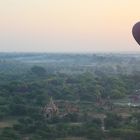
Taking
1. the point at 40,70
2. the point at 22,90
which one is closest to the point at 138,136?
the point at 22,90

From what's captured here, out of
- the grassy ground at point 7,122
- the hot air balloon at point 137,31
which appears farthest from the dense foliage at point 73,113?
the hot air balloon at point 137,31

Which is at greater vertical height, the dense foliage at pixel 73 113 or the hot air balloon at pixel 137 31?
the hot air balloon at pixel 137 31

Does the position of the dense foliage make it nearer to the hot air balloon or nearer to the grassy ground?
the grassy ground

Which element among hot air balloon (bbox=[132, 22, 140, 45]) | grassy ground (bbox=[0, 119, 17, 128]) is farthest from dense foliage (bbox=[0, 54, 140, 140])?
hot air balloon (bbox=[132, 22, 140, 45])

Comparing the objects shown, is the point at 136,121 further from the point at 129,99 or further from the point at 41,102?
the point at 129,99

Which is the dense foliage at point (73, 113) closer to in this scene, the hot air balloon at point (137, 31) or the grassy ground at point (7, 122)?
the grassy ground at point (7, 122)

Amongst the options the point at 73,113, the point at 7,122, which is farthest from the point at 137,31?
the point at 73,113

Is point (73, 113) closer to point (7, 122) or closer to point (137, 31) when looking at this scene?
point (7, 122)

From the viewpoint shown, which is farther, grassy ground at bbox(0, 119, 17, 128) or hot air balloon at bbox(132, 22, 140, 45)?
grassy ground at bbox(0, 119, 17, 128)

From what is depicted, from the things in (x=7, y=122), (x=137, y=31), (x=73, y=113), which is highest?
(x=137, y=31)

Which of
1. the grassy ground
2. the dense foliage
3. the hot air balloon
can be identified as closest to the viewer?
the hot air balloon

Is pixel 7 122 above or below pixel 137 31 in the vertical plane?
below
